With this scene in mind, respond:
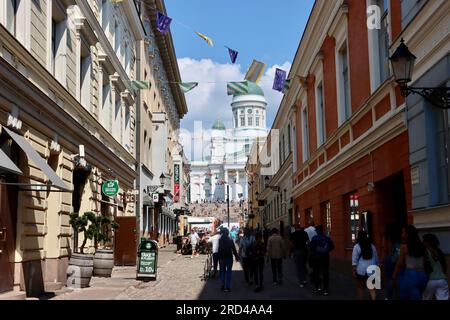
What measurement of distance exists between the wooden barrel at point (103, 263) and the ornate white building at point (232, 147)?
100716 millimetres

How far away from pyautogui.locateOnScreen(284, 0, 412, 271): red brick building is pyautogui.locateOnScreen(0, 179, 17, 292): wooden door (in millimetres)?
7788

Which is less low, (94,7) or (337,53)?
(94,7)

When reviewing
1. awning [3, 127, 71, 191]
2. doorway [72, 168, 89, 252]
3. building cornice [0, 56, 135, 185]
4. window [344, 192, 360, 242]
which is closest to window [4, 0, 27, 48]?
building cornice [0, 56, 135, 185]

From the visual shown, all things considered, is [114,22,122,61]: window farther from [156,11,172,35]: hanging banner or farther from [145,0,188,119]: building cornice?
[145,0,188,119]: building cornice

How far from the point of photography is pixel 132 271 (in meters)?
20.5

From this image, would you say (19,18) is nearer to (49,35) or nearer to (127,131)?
(49,35)

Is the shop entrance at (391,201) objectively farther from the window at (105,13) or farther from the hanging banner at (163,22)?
the window at (105,13)

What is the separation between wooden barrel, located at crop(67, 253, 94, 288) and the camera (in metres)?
14.5

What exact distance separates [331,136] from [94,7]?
8929 mm

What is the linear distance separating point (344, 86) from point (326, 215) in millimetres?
5793

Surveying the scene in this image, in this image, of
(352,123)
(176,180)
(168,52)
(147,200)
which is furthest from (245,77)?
(176,180)

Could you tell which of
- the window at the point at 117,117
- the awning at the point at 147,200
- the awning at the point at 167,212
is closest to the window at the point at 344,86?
the window at the point at 117,117
